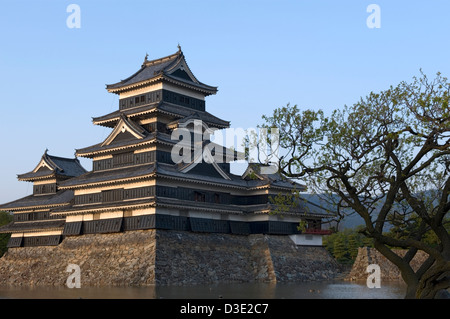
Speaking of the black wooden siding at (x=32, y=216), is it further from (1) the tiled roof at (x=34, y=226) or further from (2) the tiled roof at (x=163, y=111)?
(2) the tiled roof at (x=163, y=111)

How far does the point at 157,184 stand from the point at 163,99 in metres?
9.40

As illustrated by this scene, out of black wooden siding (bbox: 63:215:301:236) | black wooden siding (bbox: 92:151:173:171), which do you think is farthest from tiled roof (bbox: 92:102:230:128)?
black wooden siding (bbox: 63:215:301:236)

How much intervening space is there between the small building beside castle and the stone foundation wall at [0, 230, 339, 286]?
38.0 inches

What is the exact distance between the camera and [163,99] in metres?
52.4

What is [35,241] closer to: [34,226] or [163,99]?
[34,226]

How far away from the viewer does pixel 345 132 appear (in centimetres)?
2417

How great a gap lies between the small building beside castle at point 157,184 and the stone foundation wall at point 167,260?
97cm

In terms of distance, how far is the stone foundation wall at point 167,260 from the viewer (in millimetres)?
43750

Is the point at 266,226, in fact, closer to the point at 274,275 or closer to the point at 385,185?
the point at 274,275

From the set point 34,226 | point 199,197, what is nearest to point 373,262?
point 199,197

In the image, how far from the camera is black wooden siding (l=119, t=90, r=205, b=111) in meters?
52.8

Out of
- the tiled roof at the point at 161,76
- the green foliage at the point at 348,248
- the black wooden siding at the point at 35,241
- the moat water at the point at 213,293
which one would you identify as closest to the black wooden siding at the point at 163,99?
the tiled roof at the point at 161,76

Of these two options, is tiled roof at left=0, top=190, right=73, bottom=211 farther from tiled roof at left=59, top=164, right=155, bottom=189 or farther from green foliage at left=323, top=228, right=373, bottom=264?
green foliage at left=323, top=228, right=373, bottom=264
